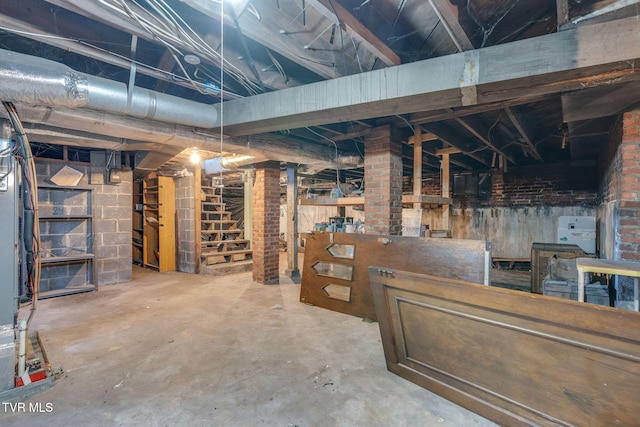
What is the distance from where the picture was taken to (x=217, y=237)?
262 inches

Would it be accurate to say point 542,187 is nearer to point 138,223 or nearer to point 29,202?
point 29,202

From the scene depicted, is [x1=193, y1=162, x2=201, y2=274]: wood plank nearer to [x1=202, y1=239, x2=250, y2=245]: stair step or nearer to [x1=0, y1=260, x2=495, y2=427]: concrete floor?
[x1=202, y1=239, x2=250, y2=245]: stair step

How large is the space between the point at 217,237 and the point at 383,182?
4.44 metres

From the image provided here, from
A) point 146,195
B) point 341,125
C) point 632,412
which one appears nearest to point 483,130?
point 341,125

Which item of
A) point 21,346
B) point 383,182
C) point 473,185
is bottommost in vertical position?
point 21,346

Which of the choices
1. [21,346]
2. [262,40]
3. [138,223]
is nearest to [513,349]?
[262,40]

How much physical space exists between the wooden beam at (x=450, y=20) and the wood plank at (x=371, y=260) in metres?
1.68

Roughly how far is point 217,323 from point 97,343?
113 cm

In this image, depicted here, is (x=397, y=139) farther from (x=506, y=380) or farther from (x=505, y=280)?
(x=505, y=280)

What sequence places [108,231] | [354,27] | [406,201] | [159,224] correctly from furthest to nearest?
[159,224]
[108,231]
[406,201]
[354,27]

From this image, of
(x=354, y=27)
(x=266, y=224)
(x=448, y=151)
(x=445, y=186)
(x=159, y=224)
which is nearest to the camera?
(x=354, y=27)

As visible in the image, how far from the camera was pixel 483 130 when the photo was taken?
4121 millimetres

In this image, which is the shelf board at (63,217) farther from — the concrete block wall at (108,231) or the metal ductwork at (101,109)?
the metal ductwork at (101,109)

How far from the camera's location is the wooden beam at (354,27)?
1639mm
